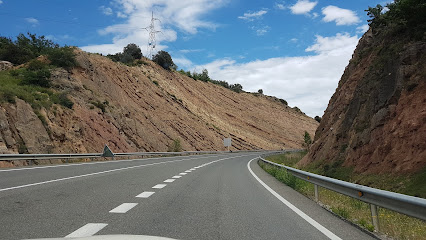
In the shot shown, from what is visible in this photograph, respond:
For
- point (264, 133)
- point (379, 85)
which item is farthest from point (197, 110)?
point (379, 85)

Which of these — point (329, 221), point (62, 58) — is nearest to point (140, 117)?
point (62, 58)

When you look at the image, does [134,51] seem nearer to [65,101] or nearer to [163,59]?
[163,59]

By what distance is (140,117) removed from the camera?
50312mm

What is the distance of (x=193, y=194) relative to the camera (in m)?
9.72

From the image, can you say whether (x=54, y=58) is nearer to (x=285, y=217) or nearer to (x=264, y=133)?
(x=285, y=217)

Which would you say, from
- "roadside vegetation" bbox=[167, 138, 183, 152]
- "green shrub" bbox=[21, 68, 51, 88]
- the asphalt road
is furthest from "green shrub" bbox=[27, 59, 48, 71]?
the asphalt road

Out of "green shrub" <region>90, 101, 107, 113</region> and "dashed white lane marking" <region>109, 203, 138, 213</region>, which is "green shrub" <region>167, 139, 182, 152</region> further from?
"dashed white lane marking" <region>109, 203, 138, 213</region>

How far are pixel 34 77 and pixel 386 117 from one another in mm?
32693

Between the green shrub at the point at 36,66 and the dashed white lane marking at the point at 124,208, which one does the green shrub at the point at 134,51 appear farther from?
the dashed white lane marking at the point at 124,208

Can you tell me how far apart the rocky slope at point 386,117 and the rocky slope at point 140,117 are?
19.5 m

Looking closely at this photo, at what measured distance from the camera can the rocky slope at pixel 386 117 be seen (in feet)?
42.3

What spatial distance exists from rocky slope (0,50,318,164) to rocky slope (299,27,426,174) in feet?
63.9

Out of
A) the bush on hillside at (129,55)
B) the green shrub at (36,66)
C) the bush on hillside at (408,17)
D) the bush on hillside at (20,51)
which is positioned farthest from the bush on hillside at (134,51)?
the bush on hillside at (408,17)

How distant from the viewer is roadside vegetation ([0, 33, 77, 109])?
29955 mm
